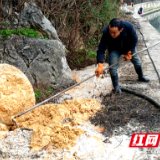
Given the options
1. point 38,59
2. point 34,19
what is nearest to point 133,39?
point 38,59

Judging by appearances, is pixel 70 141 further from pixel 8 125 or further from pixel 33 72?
pixel 33 72

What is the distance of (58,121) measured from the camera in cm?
344

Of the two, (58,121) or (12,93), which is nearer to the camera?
(58,121)

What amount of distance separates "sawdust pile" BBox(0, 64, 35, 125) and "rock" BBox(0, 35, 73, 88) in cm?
101

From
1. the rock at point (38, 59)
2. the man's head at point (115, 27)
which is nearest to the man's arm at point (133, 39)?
the man's head at point (115, 27)

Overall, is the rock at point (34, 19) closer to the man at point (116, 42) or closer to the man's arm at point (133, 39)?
the man at point (116, 42)

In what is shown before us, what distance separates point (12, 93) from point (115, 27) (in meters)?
2.16

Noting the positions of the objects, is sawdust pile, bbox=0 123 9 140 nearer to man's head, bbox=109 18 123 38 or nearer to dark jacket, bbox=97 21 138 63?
dark jacket, bbox=97 21 138 63

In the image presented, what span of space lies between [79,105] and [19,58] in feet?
5.95

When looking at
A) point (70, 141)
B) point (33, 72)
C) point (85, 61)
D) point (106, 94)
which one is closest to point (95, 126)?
point (70, 141)

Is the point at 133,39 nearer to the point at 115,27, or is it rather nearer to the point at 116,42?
the point at 116,42

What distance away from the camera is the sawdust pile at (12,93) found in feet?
11.3

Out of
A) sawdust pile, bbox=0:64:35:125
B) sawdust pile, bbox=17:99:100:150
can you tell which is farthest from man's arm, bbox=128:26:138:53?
sawdust pile, bbox=0:64:35:125

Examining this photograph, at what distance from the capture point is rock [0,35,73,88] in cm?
461
